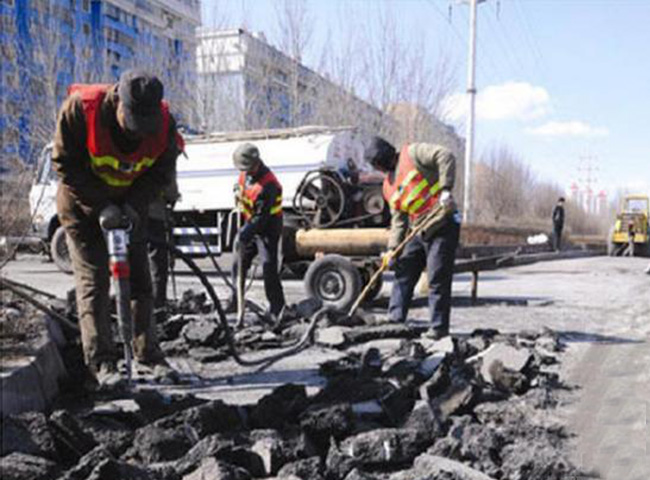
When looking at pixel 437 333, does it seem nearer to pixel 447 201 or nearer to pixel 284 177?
pixel 447 201

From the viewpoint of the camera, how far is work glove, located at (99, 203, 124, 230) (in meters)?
3.80

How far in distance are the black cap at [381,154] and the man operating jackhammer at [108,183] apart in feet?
7.52

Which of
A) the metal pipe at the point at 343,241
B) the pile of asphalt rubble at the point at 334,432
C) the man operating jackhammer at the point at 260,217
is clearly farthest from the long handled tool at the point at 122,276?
the metal pipe at the point at 343,241

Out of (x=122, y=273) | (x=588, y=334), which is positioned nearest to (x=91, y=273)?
(x=122, y=273)

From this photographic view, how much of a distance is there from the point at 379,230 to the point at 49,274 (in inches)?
266

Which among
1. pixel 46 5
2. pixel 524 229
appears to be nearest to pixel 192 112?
pixel 46 5

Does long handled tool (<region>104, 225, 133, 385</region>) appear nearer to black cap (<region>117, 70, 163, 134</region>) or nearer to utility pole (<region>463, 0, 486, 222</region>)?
black cap (<region>117, 70, 163, 134</region>)

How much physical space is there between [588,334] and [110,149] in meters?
4.82

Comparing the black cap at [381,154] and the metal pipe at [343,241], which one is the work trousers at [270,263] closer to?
the black cap at [381,154]

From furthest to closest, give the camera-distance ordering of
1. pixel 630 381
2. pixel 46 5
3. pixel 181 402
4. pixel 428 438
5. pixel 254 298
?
pixel 46 5 < pixel 254 298 < pixel 630 381 < pixel 181 402 < pixel 428 438

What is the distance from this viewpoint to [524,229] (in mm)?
30500

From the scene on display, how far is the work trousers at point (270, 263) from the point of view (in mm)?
6711

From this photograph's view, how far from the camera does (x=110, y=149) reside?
387 centimetres

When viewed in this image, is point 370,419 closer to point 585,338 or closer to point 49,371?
point 49,371
